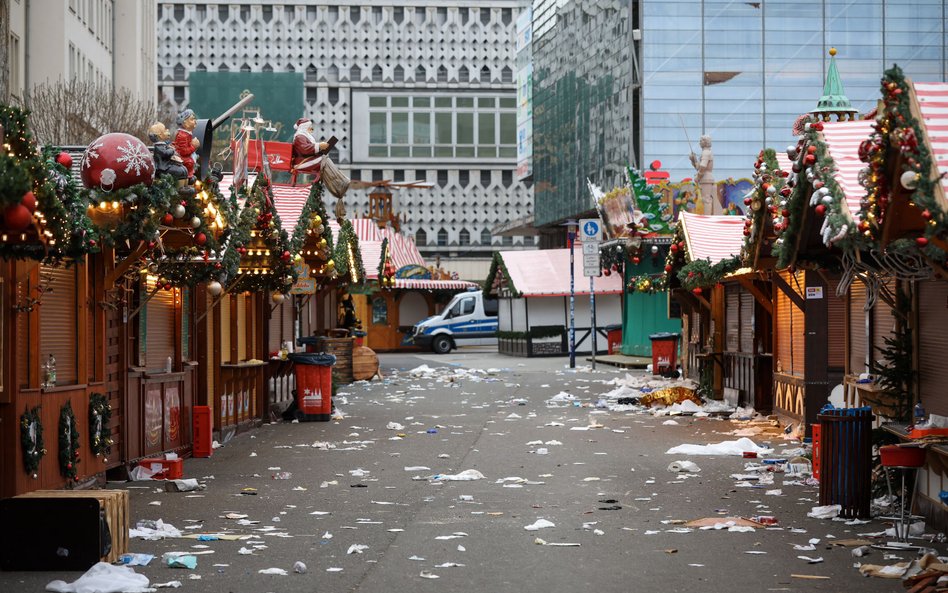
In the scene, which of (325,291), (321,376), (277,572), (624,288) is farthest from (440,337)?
(277,572)

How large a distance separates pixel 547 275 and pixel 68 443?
40056 mm

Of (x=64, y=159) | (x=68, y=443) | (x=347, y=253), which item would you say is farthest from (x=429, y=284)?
(x=64, y=159)

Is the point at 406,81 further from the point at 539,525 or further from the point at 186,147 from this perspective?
the point at 539,525

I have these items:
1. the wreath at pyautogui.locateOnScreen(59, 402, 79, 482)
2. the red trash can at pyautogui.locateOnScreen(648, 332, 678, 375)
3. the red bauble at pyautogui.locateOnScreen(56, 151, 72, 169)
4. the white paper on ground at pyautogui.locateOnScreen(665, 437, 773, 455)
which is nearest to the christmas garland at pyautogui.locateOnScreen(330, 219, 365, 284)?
the red trash can at pyautogui.locateOnScreen(648, 332, 678, 375)

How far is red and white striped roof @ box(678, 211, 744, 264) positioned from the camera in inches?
992

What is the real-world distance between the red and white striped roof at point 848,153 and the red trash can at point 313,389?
37.5 ft

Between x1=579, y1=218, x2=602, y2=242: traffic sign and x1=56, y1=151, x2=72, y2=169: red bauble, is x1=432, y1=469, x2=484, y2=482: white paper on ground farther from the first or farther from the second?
x1=579, y1=218, x2=602, y2=242: traffic sign

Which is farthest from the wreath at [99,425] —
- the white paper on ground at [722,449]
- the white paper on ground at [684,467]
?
the white paper on ground at [722,449]

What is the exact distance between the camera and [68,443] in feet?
39.0

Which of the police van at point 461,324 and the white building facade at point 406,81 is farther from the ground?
the white building facade at point 406,81

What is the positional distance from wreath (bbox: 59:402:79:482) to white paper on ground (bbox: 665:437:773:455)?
752cm

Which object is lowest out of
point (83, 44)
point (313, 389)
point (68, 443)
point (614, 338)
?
point (614, 338)

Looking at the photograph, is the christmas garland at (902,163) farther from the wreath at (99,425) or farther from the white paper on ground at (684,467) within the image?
the wreath at (99,425)

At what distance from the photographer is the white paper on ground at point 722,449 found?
651 inches
